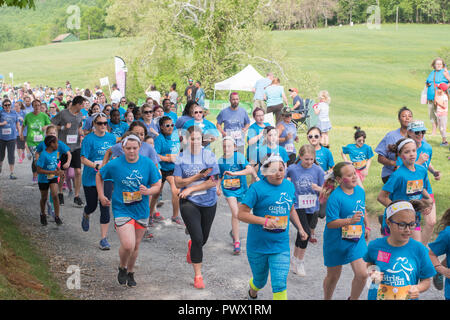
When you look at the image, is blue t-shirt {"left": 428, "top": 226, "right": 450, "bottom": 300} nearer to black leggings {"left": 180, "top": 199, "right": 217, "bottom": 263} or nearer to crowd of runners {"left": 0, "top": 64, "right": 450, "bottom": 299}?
crowd of runners {"left": 0, "top": 64, "right": 450, "bottom": 299}

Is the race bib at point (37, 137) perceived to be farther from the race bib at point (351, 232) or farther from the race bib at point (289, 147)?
the race bib at point (351, 232)

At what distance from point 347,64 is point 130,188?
206 ft

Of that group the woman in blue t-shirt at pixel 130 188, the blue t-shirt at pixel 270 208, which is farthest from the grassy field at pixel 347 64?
the blue t-shirt at pixel 270 208

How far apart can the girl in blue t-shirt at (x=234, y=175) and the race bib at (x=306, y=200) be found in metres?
1.10

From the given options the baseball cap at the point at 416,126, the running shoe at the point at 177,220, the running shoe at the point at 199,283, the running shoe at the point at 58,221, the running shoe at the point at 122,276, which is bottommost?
the running shoe at the point at 177,220

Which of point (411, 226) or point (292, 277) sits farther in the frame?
point (292, 277)

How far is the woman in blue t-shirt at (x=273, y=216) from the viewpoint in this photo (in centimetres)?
544

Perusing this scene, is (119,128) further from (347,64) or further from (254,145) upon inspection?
(347,64)

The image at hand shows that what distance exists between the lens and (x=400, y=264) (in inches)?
168

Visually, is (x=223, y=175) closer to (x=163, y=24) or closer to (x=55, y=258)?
(x=55, y=258)

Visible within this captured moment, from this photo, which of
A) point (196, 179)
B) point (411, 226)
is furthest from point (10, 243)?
point (411, 226)

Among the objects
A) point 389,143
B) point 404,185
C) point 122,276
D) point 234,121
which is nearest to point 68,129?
point 234,121
